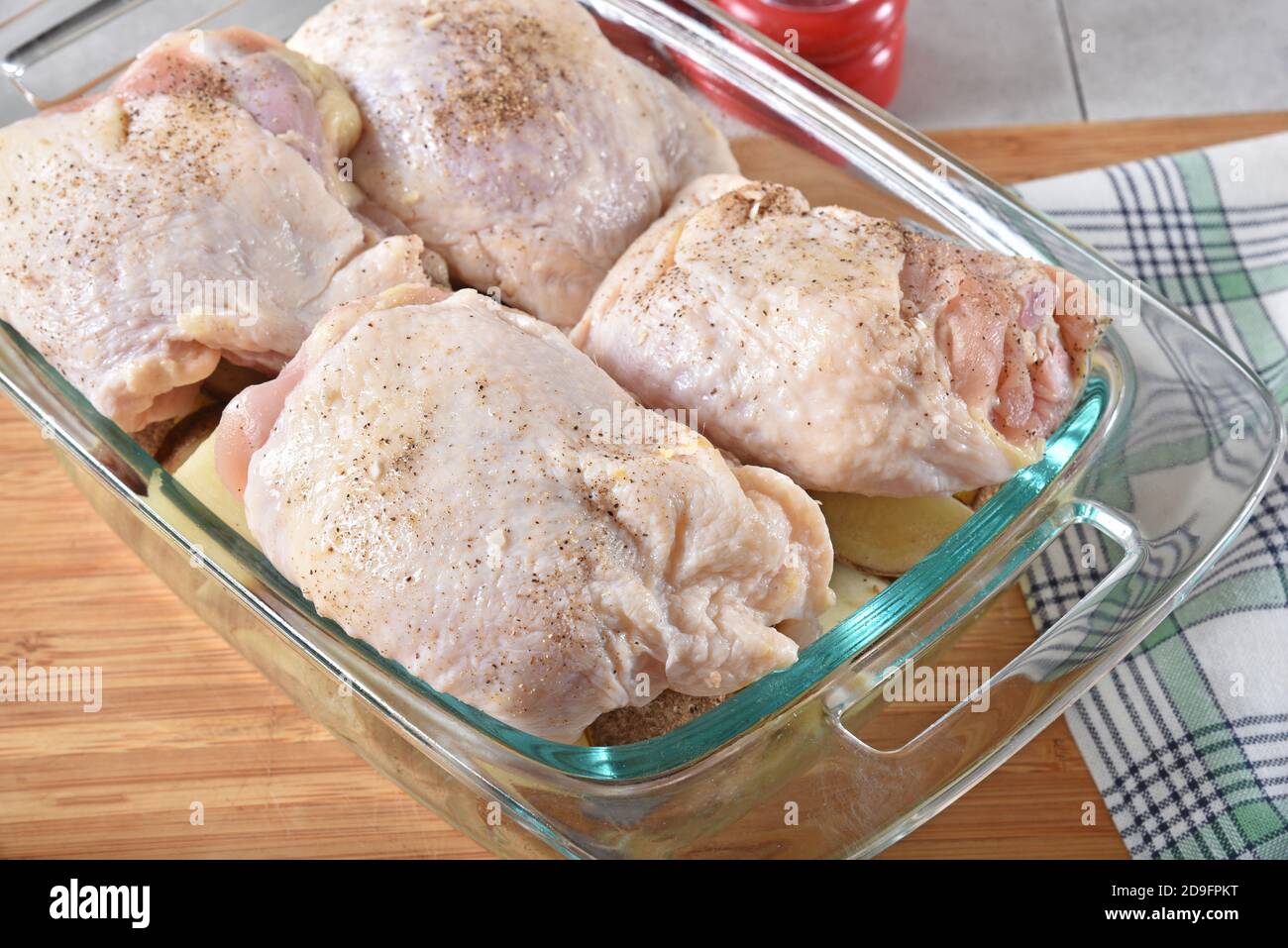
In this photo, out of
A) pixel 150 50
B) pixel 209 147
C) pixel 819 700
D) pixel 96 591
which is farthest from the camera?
pixel 96 591

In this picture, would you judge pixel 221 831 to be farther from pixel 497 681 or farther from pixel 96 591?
pixel 497 681

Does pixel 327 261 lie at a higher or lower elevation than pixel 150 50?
lower

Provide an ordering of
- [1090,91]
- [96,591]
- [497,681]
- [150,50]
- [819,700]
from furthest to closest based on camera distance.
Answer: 1. [1090,91]
2. [96,591]
3. [150,50]
4. [819,700]
5. [497,681]

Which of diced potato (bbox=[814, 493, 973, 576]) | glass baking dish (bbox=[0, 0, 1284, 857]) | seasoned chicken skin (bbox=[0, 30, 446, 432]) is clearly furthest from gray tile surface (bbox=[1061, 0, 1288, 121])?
seasoned chicken skin (bbox=[0, 30, 446, 432])

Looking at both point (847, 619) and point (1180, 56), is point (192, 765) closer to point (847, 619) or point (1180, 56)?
point (847, 619)

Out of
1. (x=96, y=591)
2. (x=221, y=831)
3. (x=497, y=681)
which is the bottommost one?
(x=221, y=831)

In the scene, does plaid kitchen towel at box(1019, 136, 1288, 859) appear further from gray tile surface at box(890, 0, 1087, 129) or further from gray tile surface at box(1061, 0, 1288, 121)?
gray tile surface at box(1061, 0, 1288, 121)
